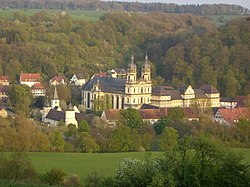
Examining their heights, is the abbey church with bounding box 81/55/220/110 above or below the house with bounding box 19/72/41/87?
below

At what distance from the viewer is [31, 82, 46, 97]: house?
5721cm

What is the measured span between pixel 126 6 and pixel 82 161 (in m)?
116

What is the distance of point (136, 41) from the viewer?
272 ft

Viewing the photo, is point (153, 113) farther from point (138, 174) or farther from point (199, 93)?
point (138, 174)

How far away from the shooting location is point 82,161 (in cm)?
3130

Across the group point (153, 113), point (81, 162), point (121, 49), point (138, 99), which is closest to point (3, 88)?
point (138, 99)

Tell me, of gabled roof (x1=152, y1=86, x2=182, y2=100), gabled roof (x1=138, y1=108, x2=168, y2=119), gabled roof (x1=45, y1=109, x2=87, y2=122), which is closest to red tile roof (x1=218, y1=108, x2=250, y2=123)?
gabled roof (x1=138, y1=108, x2=168, y2=119)

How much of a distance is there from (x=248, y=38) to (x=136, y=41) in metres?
18.9

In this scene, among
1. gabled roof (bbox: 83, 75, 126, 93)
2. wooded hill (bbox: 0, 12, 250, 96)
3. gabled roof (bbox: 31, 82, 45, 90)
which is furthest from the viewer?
wooded hill (bbox: 0, 12, 250, 96)

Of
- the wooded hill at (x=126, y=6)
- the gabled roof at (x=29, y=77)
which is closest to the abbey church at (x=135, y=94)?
the gabled roof at (x=29, y=77)

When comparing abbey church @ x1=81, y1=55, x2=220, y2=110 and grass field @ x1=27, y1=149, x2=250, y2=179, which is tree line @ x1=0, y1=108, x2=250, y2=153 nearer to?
grass field @ x1=27, y1=149, x2=250, y2=179

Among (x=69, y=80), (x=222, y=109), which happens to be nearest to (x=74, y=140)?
(x=222, y=109)

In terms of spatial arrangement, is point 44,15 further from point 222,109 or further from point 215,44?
point 222,109

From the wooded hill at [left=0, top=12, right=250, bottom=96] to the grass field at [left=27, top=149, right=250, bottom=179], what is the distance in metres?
28.3
